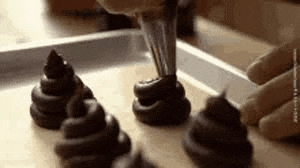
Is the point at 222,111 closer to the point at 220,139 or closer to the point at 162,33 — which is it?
Result: the point at 220,139

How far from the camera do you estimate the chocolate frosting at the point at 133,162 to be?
2.39ft

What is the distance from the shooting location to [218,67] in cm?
129

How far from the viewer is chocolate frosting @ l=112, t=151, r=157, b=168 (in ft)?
2.39

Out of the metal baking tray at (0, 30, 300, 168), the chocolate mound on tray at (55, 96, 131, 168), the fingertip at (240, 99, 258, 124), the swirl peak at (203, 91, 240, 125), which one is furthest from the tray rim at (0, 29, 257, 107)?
the chocolate mound on tray at (55, 96, 131, 168)

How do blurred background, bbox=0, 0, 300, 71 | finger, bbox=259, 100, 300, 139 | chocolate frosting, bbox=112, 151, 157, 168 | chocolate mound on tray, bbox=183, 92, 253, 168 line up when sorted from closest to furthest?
1. chocolate frosting, bbox=112, 151, 157, 168
2. chocolate mound on tray, bbox=183, 92, 253, 168
3. finger, bbox=259, 100, 300, 139
4. blurred background, bbox=0, 0, 300, 71

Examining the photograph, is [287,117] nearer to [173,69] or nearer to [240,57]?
[173,69]

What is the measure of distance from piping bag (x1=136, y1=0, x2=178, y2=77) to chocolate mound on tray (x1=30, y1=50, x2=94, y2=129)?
0.21 meters

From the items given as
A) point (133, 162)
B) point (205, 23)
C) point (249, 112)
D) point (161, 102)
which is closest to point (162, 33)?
point (161, 102)

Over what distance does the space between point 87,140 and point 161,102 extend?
0.25 m

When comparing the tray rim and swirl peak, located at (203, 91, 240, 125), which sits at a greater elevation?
swirl peak, located at (203, 91, 240, 125)

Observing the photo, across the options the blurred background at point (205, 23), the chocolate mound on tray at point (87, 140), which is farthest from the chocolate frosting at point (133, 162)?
the blurred background at point (205, 23)

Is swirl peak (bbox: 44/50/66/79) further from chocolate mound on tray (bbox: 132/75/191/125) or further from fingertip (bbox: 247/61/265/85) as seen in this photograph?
fingertip (bbox: 247/61/265/85)

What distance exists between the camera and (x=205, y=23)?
1.98 m

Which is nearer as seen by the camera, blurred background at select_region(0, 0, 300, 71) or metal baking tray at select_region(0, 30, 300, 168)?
metal baking tray at select_region(0, 30, 300, 168)
